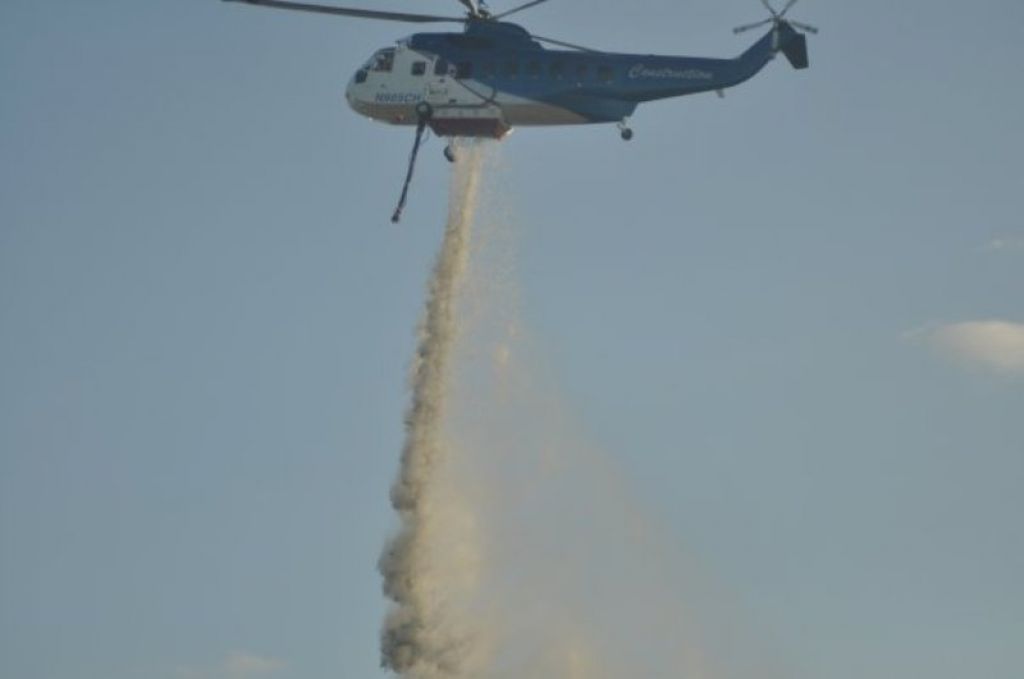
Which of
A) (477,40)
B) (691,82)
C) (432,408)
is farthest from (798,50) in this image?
(432,408)

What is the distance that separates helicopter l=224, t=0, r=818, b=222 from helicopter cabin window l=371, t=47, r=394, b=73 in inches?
1.3

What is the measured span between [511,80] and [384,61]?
5.50m

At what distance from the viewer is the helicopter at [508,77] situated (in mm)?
103188

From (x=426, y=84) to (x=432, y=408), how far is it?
40.4ft

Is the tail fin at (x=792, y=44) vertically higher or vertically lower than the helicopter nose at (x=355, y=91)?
higher

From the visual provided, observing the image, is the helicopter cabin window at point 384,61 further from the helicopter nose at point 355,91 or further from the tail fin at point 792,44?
the tail fin at point 792,44

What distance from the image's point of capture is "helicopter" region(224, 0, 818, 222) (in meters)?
103

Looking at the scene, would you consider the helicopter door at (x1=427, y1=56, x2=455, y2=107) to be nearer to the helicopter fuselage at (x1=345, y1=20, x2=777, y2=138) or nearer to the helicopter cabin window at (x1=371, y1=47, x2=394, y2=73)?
the helicopter fuselage at (x1=345, y1=20, x2=777, y2=138)

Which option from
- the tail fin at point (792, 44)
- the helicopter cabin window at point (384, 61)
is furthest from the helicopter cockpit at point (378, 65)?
the tail fin at point (792, 44)

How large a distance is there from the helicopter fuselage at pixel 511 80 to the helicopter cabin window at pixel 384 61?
0.03 meters

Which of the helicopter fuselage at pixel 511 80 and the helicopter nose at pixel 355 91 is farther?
the helicopter nose at pixel 355 91

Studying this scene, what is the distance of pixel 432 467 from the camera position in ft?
370

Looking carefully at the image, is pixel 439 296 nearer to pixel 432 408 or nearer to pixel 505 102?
pixel 432 408

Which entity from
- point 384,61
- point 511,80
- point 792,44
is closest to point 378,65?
point 384,61
